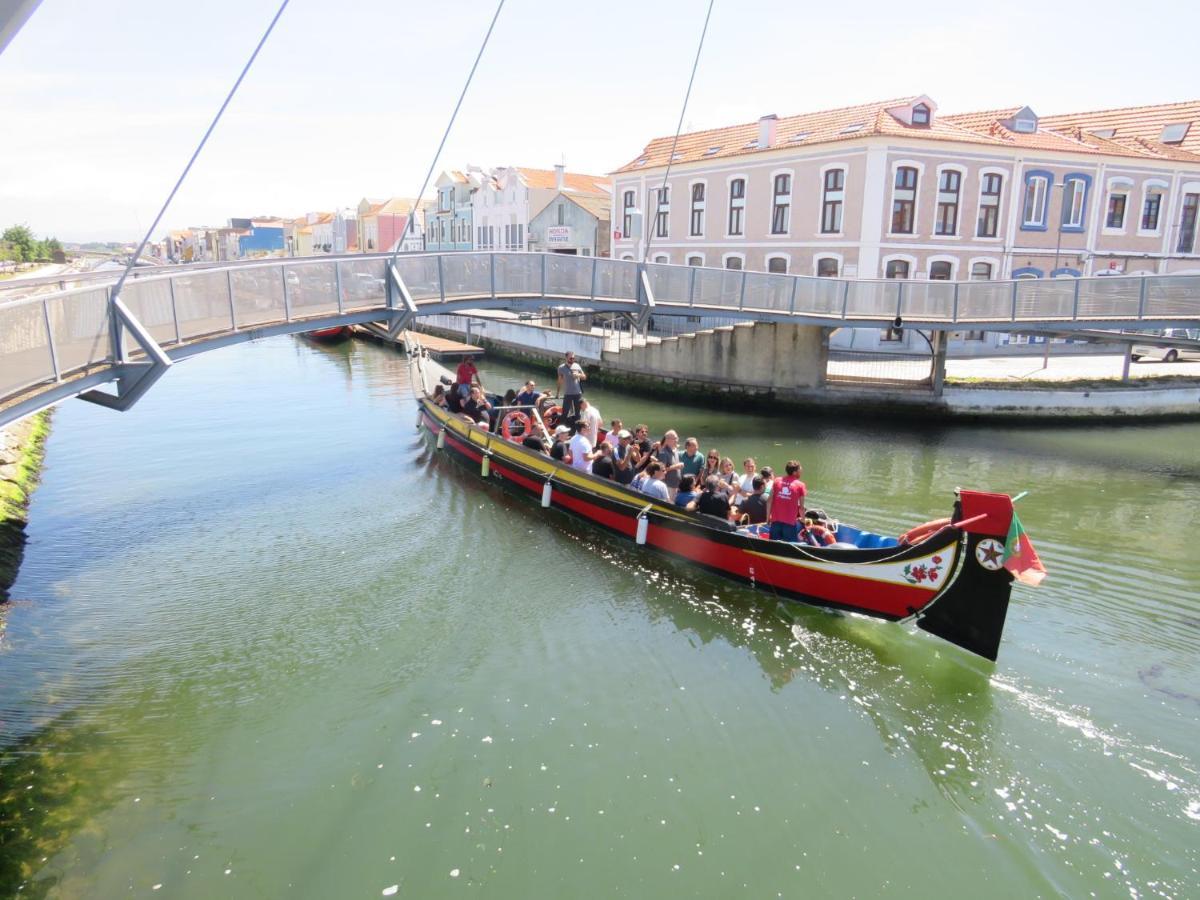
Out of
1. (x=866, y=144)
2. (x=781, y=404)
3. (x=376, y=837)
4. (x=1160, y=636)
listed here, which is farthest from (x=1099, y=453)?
(x=376, y=837)

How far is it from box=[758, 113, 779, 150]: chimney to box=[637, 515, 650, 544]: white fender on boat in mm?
24579

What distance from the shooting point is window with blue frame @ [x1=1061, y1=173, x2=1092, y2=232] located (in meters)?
30.6

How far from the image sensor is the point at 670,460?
14.1 meters

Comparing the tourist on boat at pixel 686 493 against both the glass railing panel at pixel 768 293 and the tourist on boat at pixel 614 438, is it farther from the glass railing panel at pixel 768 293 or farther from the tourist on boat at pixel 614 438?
the glass railing panel at pixel 768 293

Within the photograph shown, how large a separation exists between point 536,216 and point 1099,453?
127 ft

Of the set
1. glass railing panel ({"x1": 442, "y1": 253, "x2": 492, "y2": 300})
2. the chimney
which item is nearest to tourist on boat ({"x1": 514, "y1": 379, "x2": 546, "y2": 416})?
glass railing panel ({"x1": 442, "y1": 253, "x2": 492, "y2": 300})

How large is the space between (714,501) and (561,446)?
435 cm

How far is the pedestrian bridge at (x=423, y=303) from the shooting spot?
33.0ft

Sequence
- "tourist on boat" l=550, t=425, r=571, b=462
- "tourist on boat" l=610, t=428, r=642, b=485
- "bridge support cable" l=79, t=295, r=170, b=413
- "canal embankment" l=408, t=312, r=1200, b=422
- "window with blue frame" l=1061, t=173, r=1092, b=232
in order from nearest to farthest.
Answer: "bridge support cable" l=79, t=295, r=170, b=413
"tourist on boat" l=610, t=428, r=642, b=485
"tourist on boat" l=550, t=425, r=571, b=462
"canal embankment" l=408, t=312, r=1200, b=422
"window with blue frame" l=1061, t=173, r=1092, b=232

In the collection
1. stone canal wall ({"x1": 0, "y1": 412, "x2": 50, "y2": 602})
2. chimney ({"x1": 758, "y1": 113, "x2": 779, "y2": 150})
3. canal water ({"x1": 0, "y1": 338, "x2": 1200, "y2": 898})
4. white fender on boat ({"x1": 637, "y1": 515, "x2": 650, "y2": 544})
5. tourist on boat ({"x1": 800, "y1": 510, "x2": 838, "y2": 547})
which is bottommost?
canal water ({"x1": 0, "y1": 338, "x2": 1200, "y2": 898})

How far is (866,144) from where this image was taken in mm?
28734

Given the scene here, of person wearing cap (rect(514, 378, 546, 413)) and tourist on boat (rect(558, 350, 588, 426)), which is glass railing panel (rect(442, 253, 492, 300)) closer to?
tourist on boat (rect(558, 350, 588, 426))

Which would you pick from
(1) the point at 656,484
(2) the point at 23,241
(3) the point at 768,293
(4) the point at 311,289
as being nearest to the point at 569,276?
(4) the point at 311,289

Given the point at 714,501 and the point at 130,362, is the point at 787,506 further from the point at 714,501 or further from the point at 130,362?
the point at 130,362
